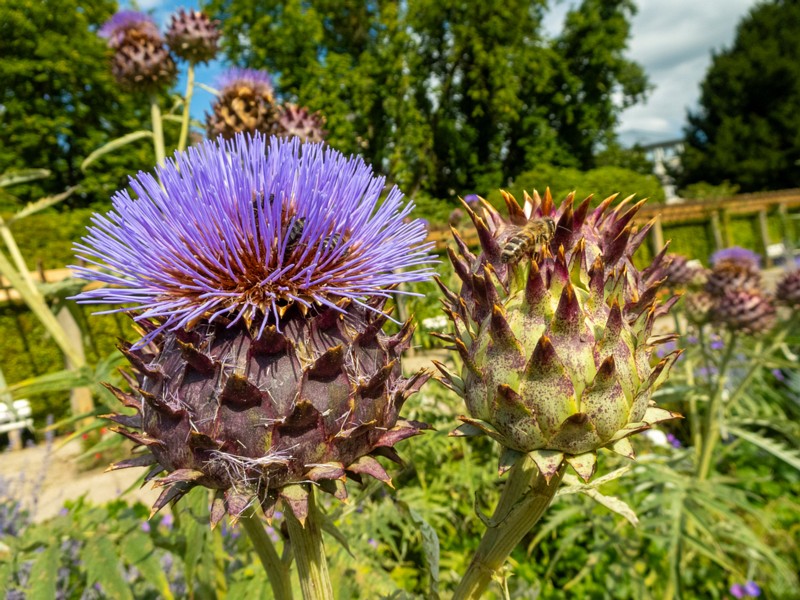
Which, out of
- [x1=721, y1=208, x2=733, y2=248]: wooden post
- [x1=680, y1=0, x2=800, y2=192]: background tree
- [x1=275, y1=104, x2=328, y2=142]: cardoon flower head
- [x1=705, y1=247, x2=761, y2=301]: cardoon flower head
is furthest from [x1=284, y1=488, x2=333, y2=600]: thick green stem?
[x1=680, y1=0, x2=800, y2=192]: background tree

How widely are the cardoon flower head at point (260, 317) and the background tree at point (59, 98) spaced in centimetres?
1236

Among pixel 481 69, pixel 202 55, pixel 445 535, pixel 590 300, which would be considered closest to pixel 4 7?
pixel 481 69

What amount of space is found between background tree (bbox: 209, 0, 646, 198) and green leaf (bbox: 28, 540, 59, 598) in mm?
11258

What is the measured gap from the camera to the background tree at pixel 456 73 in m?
14.1

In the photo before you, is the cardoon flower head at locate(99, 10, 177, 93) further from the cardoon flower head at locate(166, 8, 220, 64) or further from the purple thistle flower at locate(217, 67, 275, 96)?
the purple thistle flower at locate(217, 67, 275, 96)

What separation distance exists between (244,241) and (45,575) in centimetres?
95

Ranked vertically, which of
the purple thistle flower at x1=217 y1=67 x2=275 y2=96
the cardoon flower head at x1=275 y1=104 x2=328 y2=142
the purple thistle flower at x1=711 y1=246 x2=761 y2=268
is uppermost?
the purple thistle flower at x1=217 y1=67 x2=275 y2=96

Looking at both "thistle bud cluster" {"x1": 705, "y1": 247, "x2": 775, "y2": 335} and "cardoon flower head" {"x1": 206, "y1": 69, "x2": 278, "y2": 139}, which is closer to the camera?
"cardoon flower head" {"x1": 206, "y1": 69, "x2": 278, "y2": 139}

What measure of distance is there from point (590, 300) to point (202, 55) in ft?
7.96

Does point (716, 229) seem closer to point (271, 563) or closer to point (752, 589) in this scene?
point (752, 589)

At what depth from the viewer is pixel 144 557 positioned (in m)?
1.31

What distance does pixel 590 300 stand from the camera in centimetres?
96

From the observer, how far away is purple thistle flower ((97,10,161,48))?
2650mm

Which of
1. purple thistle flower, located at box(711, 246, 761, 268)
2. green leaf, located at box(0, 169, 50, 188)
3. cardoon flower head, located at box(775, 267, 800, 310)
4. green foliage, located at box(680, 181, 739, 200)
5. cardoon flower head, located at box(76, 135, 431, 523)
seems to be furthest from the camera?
green foliage, located at box(680, 181, 739, 200)
